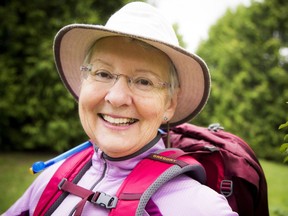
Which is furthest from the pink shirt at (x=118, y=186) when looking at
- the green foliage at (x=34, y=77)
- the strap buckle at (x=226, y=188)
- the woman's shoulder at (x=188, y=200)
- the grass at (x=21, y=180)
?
the green foliage at (x=34, y=77)

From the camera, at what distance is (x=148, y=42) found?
1.50m

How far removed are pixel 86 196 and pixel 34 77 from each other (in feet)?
24.0

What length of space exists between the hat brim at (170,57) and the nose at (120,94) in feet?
0.76

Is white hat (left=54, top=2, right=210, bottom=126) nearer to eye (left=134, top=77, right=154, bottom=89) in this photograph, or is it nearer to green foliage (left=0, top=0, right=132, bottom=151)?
eye (left=134, top=77, right=154, bottom=89)

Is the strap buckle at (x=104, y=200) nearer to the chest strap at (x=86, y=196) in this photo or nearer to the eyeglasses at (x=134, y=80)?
the chest strap at (x=86, y=196)

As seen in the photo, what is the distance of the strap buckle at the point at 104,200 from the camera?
1395 millimetres

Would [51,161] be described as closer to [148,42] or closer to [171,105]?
[171,105]

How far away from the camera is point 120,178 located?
62.5 inches

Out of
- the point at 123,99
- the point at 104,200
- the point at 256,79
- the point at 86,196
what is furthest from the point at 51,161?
the point at 256,79

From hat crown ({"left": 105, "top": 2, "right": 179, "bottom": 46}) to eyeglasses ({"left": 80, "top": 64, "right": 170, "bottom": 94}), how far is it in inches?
8.3

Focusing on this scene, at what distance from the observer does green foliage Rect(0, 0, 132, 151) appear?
7945 mm

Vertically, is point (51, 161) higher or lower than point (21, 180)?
higher

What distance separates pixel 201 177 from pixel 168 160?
20cm

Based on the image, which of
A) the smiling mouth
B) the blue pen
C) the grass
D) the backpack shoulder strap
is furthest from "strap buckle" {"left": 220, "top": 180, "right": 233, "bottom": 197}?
the grass
